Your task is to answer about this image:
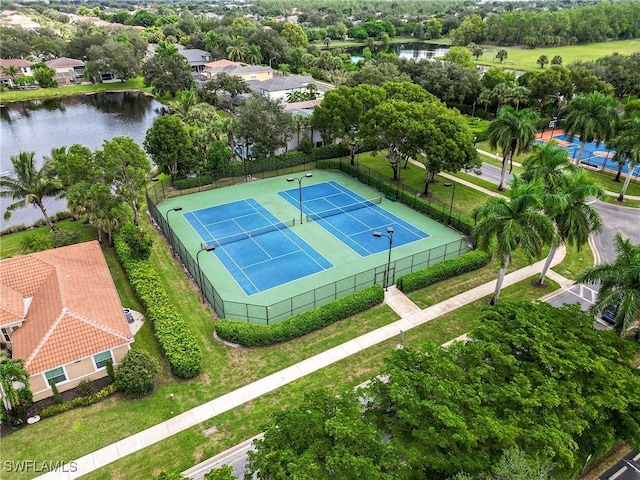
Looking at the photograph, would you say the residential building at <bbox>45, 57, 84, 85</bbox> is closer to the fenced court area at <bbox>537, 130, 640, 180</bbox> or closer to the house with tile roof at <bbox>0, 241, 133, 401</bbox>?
the house with tile roof at <bbox>0, 241, 133, 401</bbox>

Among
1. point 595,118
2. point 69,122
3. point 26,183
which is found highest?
point 595,118

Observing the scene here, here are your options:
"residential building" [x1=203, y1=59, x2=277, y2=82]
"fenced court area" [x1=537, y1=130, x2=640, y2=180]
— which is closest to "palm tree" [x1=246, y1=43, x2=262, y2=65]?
"residential building" [x1=203, y1=59, x2=277, y2=82]

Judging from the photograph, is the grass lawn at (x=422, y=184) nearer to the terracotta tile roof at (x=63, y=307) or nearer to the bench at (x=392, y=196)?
the bench at (x=392, y=196)

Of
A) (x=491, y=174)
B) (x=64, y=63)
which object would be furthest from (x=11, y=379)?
(x=64, y=63)

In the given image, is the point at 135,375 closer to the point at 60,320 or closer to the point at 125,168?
the point at 60,320

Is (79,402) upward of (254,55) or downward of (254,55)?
downward
